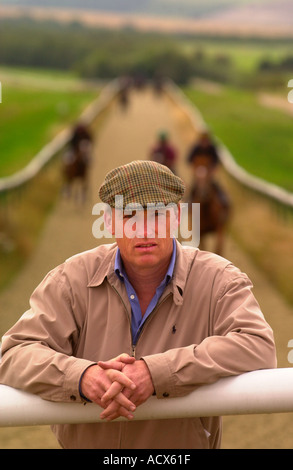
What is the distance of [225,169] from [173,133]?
1416cm

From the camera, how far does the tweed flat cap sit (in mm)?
2236

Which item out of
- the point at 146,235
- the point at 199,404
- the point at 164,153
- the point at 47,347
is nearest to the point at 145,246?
the point at 146,235

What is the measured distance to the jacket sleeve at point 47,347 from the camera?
2.01 m

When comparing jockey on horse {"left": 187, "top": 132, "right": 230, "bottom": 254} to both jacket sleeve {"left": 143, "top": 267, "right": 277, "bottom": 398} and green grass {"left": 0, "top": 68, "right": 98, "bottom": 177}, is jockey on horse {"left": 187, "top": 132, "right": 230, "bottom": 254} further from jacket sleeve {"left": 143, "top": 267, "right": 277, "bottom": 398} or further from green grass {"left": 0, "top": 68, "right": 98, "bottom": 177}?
green grass {"left": 0, "top": 68, "right": 98, "bottom": 177}

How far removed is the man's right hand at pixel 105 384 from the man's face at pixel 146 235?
343 mm

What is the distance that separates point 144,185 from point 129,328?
376mm

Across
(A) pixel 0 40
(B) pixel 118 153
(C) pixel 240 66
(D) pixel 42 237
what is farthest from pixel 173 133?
(A) pixel 0 40

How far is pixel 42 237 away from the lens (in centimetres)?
1271

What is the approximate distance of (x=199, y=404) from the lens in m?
1.94

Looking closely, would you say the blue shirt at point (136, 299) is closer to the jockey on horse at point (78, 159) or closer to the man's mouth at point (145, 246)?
the man's mouth at point (145, 246)

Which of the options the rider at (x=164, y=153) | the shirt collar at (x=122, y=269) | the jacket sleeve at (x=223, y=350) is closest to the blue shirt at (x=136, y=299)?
the shirt collar at (x=122, y=269)

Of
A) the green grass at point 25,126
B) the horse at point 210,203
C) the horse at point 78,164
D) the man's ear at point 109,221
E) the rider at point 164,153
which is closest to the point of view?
the man's ear at point 109,221

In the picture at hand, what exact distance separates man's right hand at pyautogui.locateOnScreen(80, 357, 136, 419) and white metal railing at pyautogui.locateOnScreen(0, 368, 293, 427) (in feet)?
0.10

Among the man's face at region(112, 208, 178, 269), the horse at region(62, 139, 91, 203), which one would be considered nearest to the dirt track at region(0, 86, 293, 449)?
the horse at region(62, 139, 91, 203)
